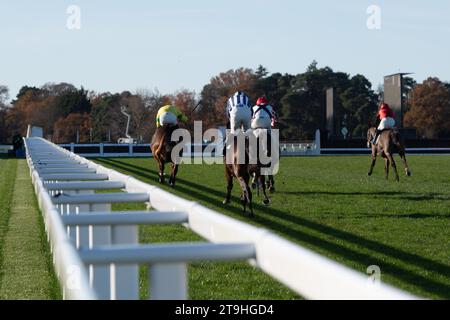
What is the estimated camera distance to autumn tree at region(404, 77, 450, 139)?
90.6 m

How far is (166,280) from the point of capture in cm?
282

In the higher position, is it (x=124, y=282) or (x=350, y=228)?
(x=124, y=282)

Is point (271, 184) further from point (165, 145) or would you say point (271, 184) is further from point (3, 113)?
point (3, 113)

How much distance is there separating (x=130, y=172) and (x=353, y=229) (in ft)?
50.9

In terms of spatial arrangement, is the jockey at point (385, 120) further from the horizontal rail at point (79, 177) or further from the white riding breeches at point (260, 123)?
the horizontal rail at point (79, 177)

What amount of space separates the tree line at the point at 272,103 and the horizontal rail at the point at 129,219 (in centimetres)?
8157

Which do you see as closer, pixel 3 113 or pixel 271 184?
pixel 271 184

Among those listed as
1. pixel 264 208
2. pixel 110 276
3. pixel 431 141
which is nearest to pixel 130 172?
pixel 264 208

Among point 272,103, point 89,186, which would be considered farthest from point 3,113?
point 89,186

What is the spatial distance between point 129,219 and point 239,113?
11.5 meters

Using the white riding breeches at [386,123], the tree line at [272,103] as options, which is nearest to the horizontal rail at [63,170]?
the white riding breeches at [386,123]

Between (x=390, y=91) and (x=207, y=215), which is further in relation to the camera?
(x=390, y=91)
